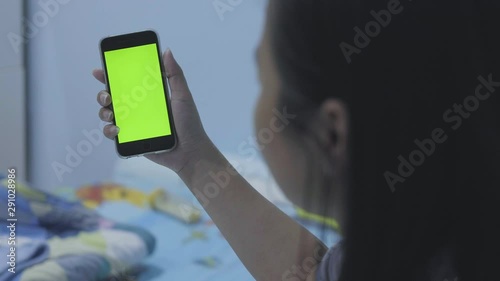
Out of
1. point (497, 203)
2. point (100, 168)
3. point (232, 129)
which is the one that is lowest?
point (497, 203)

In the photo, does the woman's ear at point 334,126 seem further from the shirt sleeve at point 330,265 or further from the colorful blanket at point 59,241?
the colorful blanket at point 59,241

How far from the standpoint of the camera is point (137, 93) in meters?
0.57

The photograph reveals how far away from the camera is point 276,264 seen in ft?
1.76

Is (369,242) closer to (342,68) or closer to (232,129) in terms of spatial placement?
(342,68)

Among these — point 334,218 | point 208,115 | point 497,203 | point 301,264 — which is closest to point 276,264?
point 301,264

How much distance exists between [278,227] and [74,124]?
551mm
